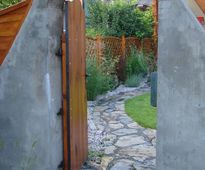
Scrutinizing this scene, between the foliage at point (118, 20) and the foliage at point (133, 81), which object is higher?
the foliage at point (118, 20)

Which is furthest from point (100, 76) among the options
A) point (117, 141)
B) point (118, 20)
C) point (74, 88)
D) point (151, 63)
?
point (74, 88)

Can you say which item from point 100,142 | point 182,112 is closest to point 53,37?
point 182,112

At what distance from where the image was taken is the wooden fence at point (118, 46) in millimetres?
10484

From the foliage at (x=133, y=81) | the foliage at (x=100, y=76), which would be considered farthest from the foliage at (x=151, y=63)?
the foliage at (x=100, y=76)

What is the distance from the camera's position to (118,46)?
12578 millimetres

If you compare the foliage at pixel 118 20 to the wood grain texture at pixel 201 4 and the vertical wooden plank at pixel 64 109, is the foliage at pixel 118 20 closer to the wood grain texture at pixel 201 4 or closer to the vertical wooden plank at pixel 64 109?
the vertical wooden plank at pixel 64 109

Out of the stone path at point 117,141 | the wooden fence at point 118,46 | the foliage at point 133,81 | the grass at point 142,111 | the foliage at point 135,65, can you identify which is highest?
the wooden fence at point 118,46

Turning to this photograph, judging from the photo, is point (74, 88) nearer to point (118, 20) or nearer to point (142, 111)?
point (142, 111)

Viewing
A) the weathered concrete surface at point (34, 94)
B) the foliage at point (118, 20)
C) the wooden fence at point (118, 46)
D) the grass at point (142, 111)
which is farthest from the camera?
the foliage at point (118, 20)

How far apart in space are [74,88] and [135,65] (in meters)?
8.33

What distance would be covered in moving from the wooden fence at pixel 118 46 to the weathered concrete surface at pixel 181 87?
6.63m

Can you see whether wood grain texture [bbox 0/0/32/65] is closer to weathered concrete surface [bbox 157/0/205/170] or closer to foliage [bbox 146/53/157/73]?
weathered concrete surface [bbox 157/0/205/170]

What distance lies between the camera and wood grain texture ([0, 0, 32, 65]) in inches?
158

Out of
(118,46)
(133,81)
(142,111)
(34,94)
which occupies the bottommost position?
(142,111)
